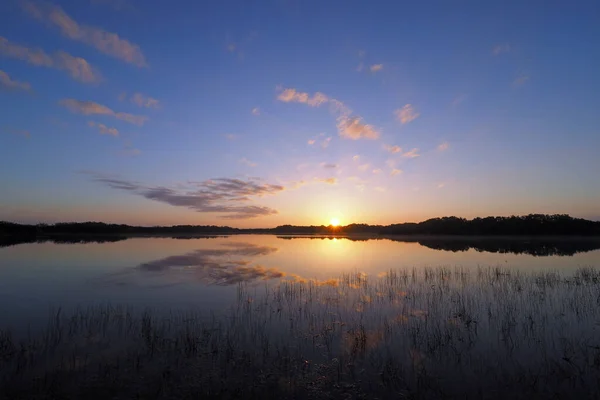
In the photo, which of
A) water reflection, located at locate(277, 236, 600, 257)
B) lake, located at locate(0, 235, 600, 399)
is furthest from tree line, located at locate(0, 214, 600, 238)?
lake, located at locate(0, 235, 600, 399)

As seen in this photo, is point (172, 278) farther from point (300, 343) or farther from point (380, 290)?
point (300, 343)

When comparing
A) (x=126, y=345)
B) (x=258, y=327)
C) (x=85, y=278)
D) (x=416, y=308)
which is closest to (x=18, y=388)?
(x=126, y=345)

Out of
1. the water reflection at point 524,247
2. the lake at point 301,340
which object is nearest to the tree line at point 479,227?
the water reflection at point 524,247

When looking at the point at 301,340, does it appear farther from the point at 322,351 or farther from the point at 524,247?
the point at 524,247

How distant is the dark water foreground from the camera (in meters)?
6.70

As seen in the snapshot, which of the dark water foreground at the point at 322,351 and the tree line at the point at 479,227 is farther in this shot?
the tree line at the point at 479,227

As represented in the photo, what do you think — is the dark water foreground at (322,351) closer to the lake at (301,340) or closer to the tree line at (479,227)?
the lake at (301,340)

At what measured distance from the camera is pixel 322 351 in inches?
348

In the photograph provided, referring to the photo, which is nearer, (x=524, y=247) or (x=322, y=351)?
(x=322, y=351)

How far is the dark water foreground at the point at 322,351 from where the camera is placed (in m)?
6.70

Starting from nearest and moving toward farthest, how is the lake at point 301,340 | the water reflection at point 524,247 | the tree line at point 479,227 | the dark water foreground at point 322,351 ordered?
the dark water foreground at point 322,351
the lake at point 301,340
the water reflection at point 524,247
the tree line at point 479,227

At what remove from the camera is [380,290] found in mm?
17484

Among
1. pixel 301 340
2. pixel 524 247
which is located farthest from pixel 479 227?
pixel 301 340

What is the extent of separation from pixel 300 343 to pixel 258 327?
7.08 feet
